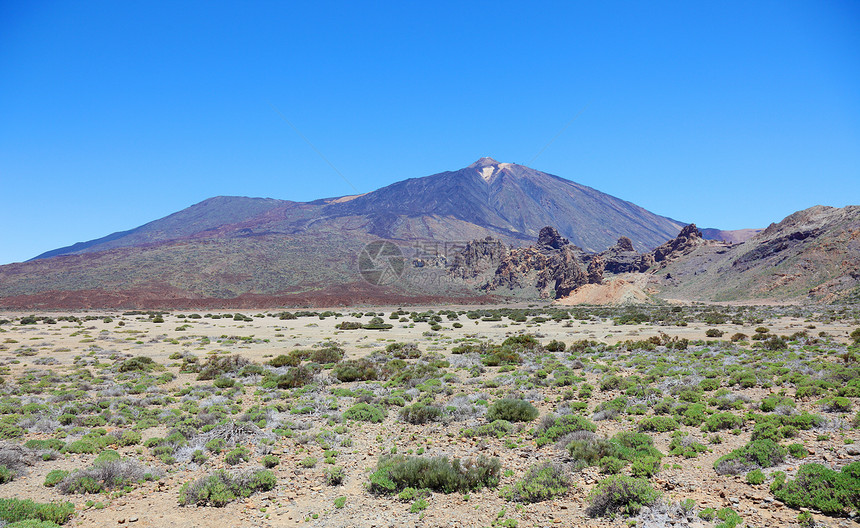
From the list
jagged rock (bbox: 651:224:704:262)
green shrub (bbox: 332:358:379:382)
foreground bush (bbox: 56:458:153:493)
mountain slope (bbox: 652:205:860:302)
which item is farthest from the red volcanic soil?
foreground bush (bbox: 56:458:153:493)

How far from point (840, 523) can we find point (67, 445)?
13.8m

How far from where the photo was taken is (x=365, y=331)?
36.2 m

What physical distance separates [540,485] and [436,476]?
Answer: 5.81ft

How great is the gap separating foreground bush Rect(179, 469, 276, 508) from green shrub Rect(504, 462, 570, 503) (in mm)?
4388

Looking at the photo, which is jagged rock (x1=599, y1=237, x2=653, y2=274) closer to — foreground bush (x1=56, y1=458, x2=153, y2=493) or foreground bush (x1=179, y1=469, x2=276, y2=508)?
foreground bush (x1=179, y1=469, x2=276, y2=508)

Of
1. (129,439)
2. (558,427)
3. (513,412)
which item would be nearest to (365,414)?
(513,412)

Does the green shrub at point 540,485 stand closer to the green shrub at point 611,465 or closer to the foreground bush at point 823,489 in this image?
the green shrub at point 611,465

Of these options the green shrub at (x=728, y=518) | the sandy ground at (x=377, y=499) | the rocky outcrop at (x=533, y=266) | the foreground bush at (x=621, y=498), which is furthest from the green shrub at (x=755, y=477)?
the rocky outcrop at (x=533, y=266)

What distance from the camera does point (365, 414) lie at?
39.1 ft

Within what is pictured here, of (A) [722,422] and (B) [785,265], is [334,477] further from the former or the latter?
(B) [785,265]

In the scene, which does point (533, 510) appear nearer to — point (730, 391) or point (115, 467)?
point (115, 467)

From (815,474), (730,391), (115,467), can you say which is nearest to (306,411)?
(115,467)

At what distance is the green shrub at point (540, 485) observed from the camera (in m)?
7.23

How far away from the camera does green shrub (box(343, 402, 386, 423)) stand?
38.8 ft
